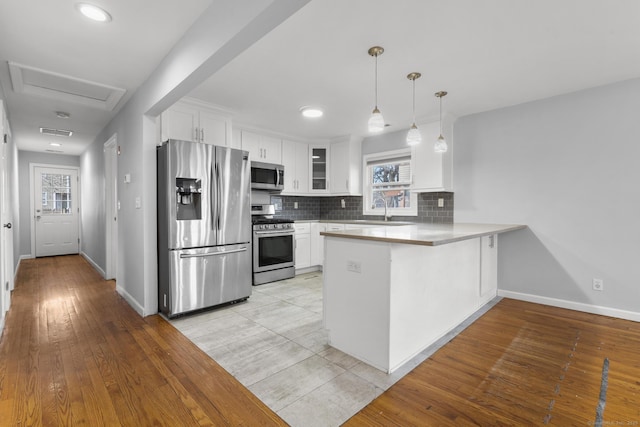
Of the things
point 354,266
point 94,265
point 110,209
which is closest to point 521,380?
point 354,266

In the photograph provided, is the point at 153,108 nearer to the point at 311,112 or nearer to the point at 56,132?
the point at 311,112

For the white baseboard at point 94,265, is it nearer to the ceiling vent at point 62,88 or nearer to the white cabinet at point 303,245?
the ceiling vent at point 62,88

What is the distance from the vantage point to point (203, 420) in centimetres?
158

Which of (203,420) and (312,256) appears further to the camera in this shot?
(312,256)

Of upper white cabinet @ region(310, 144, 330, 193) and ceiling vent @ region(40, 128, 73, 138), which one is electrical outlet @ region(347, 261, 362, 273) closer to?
upper white cabinet @ region(310, 144, 330, 193)

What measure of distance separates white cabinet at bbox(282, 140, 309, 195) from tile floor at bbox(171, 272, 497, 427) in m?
2.32

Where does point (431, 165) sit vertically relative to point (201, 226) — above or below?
above

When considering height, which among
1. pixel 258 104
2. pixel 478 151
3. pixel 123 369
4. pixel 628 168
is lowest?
pixel 123 369

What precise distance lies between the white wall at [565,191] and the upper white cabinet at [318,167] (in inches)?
92.1

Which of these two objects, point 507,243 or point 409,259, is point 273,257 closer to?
point 409,259

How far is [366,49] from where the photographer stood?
233 centimetres

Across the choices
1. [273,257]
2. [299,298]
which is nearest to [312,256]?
[273,257]

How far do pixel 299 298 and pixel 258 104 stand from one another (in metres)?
2.41

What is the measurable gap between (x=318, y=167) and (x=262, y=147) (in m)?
1.15
